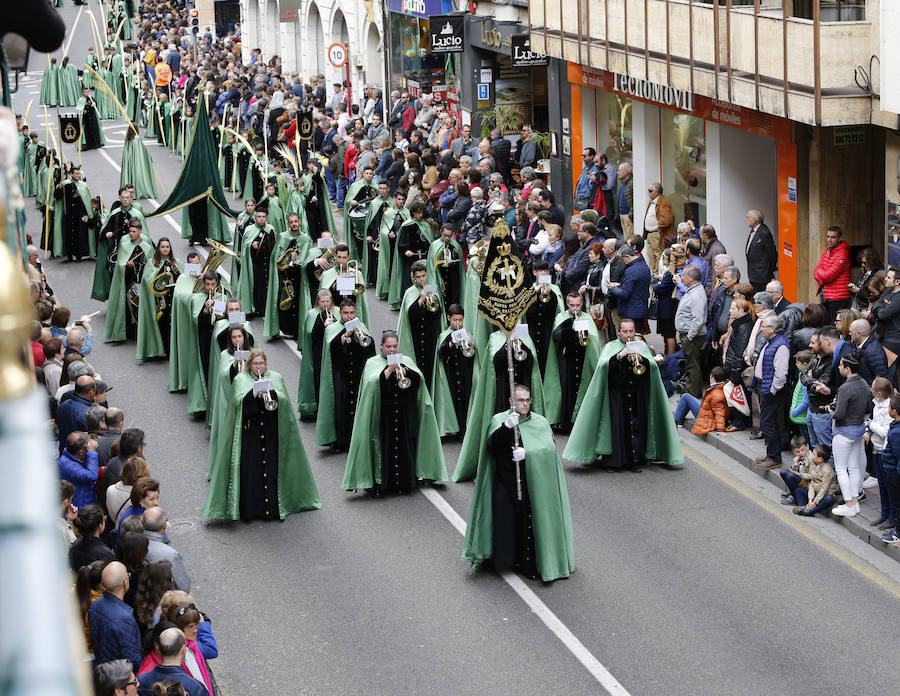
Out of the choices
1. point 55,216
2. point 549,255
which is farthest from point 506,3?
point 549,255

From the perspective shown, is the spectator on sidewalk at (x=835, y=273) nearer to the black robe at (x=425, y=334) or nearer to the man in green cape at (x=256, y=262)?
the black robe at (x=425, y=334)

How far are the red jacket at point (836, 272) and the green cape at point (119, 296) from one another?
8.49 m

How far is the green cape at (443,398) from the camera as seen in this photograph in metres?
14.3

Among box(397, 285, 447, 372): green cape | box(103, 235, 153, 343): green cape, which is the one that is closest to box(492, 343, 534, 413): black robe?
box(397, 285, 447, 372): green cape

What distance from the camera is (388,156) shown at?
26.2 meters

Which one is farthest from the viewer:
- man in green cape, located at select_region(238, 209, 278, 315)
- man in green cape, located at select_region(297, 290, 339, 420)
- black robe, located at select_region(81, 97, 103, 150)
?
black robe, located at select_region(81, 97, 103, 150)

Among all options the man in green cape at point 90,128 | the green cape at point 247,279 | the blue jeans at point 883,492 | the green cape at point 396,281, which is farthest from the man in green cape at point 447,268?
the man in green cape at point 90,128

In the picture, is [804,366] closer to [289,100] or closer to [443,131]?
[443,131]

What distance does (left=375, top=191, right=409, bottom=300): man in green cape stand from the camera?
20.4 metres

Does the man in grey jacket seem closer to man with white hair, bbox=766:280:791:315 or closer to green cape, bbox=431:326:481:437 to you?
green cape, bbox=431:326:481:437

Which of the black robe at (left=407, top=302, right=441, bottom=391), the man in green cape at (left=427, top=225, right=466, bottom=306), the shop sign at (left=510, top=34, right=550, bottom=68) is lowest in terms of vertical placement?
the black robe at (left=407, top=302, right=441, bottom=391)

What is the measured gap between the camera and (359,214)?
73.7ft

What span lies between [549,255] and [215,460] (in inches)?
267

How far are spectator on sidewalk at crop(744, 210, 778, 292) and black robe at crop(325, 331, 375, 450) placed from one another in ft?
16.0
